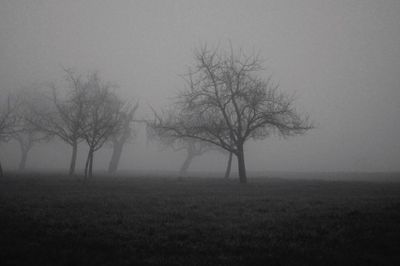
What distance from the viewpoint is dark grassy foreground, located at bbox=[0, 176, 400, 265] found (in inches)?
289

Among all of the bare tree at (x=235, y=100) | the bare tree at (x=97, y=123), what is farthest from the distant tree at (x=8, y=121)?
the bare tree at (x=235, y=100)

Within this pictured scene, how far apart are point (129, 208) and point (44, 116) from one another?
101ft

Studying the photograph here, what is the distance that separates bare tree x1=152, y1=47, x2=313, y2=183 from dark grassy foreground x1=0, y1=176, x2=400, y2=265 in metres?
13.6

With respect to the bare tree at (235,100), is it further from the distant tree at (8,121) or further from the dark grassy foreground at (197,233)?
the distant tree at (8,121)

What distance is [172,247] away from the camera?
8.29m

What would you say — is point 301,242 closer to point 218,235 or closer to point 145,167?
point 218,235

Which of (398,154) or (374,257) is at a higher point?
(398,154)

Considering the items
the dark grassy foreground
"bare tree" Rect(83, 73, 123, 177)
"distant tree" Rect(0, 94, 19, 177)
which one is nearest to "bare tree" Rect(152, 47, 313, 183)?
"bare tree" Rect(83, 73, 123, 177)

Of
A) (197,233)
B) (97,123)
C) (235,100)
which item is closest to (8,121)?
(97,123)

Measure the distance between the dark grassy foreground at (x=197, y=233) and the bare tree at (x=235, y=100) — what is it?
13605 millimetres

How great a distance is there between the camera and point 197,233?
9617mm

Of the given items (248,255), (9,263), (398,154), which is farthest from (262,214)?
(398,154)

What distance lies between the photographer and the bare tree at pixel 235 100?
90.5 ft

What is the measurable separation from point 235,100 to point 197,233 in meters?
21.2
